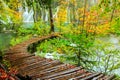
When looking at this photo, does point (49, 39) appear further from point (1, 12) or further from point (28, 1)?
point (28, 1)

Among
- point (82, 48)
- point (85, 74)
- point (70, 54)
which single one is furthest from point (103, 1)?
point (70, 54)

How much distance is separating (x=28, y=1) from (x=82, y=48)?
4282mm

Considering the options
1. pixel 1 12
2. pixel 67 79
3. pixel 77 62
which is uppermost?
pixel 1 12

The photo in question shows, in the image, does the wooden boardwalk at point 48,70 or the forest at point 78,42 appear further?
the forest at point 78,42

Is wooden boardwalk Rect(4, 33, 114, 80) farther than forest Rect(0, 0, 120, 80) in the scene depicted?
No

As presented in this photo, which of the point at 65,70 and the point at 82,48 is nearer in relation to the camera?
the point at 65,70

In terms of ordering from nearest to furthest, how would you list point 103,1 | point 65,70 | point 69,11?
point 103,1 < point 65,70 < point 69,11

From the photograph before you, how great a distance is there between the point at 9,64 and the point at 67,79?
3033 mm

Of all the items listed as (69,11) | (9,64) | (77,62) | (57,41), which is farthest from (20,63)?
(69,11)

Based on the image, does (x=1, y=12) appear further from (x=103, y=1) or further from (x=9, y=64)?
(x=103, y=1)

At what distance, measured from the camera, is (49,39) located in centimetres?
2039

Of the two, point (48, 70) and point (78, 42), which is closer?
point (48, 70)

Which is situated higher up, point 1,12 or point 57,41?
point 1,12

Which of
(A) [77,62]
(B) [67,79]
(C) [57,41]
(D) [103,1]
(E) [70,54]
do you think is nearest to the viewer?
(D) [103,1]
